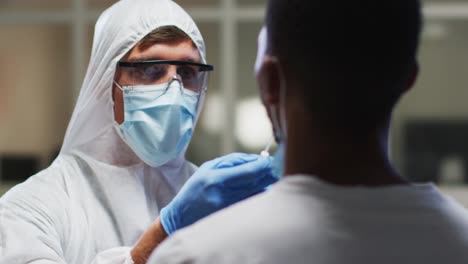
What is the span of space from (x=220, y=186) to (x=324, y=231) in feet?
1.89

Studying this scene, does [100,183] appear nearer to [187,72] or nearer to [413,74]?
[187,72]

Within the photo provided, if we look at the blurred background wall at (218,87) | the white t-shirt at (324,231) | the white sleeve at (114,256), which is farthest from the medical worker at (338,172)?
the blurred background wall at (218,87)

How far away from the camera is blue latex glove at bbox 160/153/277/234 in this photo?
1531 millimetres

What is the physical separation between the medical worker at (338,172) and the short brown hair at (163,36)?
94 centimetres

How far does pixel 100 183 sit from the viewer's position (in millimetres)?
1974

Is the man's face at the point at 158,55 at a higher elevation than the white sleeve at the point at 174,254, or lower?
higher

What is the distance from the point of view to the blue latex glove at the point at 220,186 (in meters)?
1.53

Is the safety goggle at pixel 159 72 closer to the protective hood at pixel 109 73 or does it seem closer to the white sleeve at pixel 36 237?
the protective hood at pixel 109 73

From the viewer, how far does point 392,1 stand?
1032 millimetres

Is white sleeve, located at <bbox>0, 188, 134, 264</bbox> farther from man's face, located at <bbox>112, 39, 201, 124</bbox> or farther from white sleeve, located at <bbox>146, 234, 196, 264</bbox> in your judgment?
white sleeve, located at <bbox>146, 234, 196, 264</bbox>

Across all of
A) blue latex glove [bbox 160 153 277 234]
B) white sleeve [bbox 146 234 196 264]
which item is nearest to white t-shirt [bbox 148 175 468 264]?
white sleeve [bbox 146 234 196 264]

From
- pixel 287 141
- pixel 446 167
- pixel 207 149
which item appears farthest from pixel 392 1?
pixel 446 167

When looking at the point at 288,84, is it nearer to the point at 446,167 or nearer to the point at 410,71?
the point at 410,71

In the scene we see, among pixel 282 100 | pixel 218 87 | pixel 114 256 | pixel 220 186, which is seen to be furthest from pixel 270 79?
pixel 218 87
